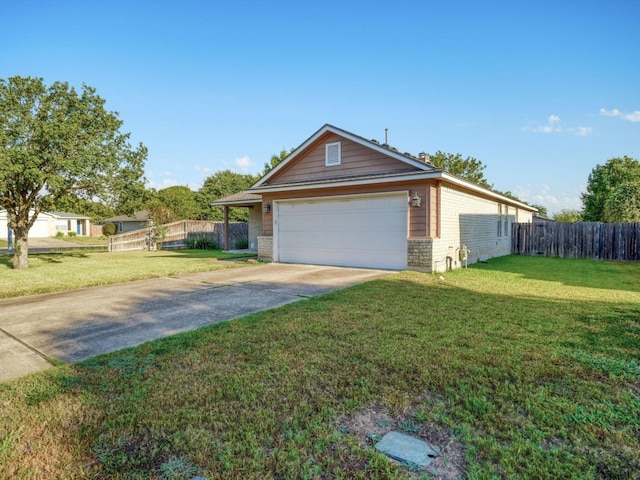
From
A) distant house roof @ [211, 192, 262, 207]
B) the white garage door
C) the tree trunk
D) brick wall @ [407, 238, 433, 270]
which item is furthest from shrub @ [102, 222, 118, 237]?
brick wall @ [407, 238, 433, 270]

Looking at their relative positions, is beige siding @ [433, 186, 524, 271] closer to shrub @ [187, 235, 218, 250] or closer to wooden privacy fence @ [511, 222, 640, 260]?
wooden privacy fence @ [511, 222, 640, 260]

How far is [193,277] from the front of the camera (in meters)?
9.57

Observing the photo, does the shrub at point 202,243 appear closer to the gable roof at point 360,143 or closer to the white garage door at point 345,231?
the gable roof at point 360,143

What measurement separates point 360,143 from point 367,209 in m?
2.21

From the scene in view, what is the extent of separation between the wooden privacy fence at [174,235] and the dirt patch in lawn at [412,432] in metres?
19.3

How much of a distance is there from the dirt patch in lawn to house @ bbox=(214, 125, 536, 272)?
780 centimetres

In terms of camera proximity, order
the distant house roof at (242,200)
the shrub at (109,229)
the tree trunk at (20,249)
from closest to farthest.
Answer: the tree trunk at (20,249), the distant house roof at (242,200), the shrub at (109,229)

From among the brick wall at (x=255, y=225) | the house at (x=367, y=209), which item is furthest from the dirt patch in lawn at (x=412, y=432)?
the brick wall at (x=255, y=225)

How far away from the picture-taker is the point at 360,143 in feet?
37.2

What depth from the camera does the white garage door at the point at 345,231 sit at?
10602 mm

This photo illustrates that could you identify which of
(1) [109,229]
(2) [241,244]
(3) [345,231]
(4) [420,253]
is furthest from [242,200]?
(1) [109,229]

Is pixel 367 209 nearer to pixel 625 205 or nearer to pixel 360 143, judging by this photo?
pixel 360 143

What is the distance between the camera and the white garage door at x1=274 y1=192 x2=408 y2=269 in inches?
417

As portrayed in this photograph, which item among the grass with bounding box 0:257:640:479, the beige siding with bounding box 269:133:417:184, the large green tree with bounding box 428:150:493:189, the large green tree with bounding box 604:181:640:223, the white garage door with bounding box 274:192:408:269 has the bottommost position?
the grass with bounding box 0:257:640:479
